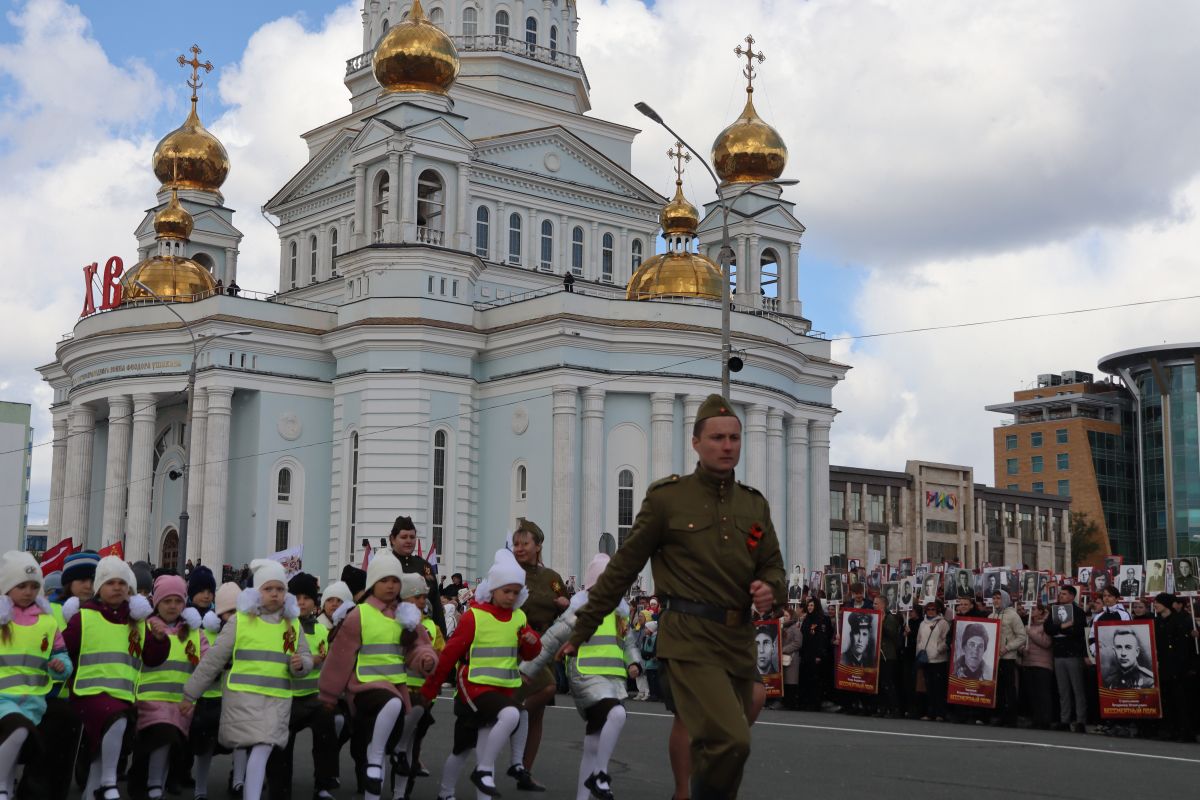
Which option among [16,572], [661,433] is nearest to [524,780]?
[16,572]

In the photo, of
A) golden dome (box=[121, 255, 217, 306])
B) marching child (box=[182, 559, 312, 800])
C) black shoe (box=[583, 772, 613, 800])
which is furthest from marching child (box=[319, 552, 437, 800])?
golden dome (box=[121, 255, 217, 306])

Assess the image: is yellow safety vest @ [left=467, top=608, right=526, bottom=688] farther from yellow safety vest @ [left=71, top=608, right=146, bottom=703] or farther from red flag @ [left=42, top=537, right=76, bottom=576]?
red flag @ [left=42, top=537, right=76, bottom=576]

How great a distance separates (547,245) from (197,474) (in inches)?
606

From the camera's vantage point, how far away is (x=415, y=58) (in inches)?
1957

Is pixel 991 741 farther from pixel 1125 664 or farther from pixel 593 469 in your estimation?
pixel 593 469

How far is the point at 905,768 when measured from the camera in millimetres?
14805

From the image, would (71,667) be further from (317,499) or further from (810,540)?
(810,540)

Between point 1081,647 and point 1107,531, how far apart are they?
9523cm

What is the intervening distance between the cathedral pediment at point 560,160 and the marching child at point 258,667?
44.7 meters

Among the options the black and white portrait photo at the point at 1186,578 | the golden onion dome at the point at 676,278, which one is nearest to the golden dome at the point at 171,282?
the golden onion dome at the point at 676,278

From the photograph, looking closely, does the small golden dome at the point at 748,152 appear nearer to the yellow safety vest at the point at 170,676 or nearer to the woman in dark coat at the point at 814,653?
the woman in dark coat at the point at 814,653

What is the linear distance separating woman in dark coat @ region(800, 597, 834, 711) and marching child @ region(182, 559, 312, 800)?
44.2 feet

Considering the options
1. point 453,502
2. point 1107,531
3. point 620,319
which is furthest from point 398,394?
point 1107,531

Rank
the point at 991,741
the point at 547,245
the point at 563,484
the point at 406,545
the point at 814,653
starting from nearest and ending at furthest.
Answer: the point at 406,545
the point at 991,741
the point at 814,653
the point at 563,484
the point at 547,245
